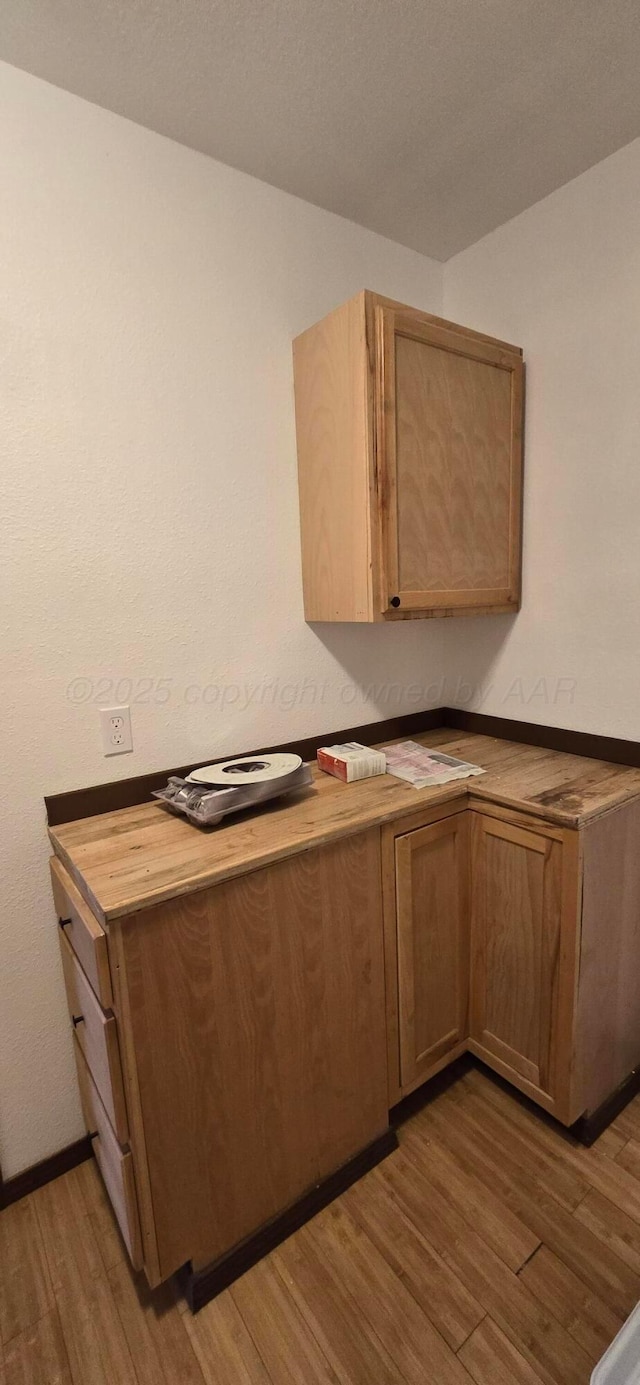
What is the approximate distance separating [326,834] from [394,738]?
79 centimetres

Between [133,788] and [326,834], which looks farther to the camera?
[133,788]

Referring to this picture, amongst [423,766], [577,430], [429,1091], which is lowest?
[429,1091]

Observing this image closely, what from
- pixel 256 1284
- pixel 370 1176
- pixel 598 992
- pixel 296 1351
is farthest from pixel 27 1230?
pixel 598 992

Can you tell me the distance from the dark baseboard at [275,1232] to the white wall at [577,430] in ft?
3.90

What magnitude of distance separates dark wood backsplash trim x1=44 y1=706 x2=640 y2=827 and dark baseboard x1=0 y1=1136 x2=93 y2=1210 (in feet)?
2.62

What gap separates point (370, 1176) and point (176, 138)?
92.9 inches

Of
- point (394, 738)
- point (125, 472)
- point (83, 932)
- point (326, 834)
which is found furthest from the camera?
point (394, 738)

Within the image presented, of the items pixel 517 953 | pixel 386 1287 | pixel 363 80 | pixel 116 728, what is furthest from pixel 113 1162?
pixel 363 80

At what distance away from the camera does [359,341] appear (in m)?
1.27

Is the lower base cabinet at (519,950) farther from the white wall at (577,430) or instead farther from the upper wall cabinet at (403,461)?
the upper wall cabinet at (403,461)

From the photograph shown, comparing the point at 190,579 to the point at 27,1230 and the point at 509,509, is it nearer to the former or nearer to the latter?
the point at 509,509

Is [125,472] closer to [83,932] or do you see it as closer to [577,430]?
[83,932]

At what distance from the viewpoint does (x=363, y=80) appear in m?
1.15

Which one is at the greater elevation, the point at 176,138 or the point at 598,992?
the point at 176,138
